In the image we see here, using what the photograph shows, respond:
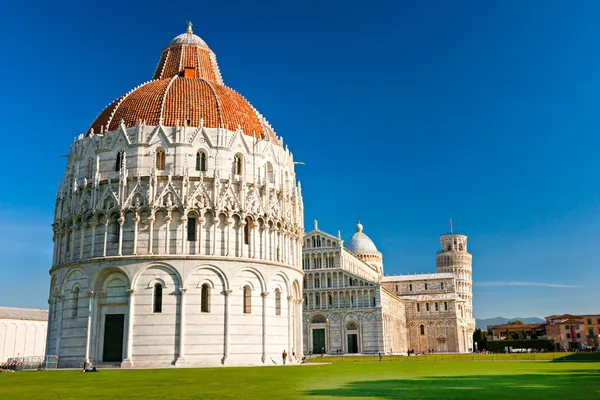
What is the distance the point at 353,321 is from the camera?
313 feet

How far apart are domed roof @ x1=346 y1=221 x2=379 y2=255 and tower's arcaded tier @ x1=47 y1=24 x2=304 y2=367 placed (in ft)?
251

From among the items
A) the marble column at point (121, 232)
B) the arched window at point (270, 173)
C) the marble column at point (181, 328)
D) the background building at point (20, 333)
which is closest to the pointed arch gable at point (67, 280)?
the marble column at point (121, 232)

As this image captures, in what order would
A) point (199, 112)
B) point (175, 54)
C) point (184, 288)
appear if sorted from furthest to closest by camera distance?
point (175, 54) < point (199, 112) < point (184, 288)

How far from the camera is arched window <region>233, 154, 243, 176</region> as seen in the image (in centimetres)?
4688

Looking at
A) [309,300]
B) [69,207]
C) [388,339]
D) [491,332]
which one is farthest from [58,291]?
[491,332]

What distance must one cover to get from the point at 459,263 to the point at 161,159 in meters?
116

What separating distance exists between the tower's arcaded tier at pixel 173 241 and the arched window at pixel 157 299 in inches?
2.9

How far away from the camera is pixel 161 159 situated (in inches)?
1791

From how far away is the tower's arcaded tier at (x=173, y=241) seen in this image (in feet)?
137

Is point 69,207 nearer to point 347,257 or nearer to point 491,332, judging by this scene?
point 347,257

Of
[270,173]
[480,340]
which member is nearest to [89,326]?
[270,173]

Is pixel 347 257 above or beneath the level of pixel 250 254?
above

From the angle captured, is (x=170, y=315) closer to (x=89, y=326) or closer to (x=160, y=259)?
(x=160, y=259)

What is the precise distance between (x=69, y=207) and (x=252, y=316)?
17.6 metres
